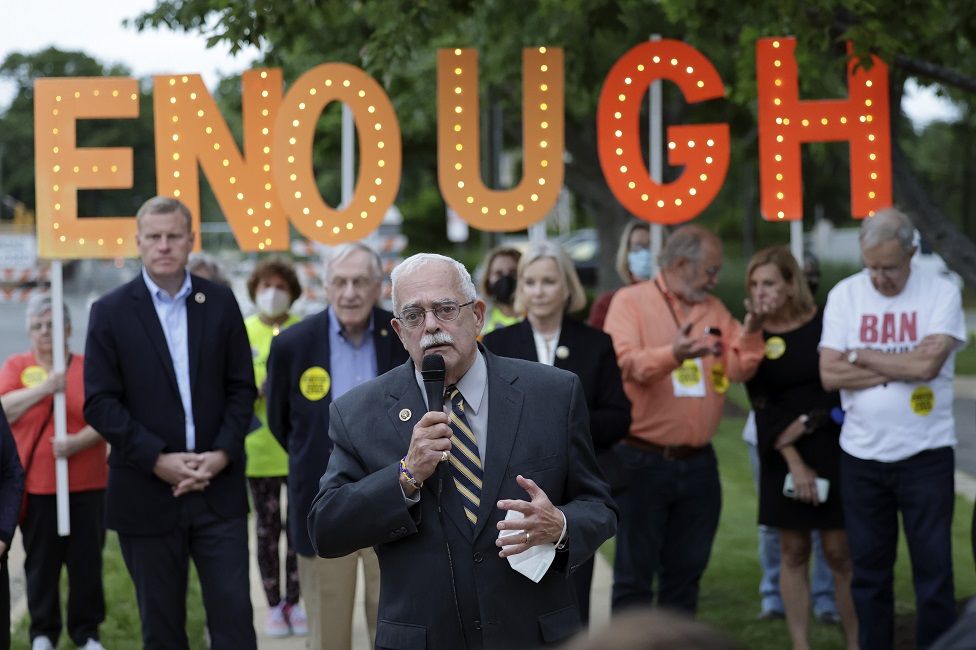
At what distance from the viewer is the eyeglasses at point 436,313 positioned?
12.2ft

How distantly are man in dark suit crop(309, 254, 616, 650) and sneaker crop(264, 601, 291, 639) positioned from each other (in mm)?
4139

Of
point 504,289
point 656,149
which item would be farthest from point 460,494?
point 656,149

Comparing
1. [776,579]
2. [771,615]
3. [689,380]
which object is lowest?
[771,615]

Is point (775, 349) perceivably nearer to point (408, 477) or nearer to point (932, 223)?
point (932, 223)

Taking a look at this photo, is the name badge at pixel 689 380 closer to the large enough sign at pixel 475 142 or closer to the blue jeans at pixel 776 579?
the large enough sign at pixel 475 142

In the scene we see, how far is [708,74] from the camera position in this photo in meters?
7.79

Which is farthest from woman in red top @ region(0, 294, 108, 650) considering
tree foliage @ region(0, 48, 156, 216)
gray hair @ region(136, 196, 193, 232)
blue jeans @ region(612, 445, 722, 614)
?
tree foliage @ region(0, 48, 156, 216)

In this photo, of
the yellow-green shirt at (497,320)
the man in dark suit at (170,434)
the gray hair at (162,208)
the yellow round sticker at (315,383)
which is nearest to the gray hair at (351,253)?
the yellow round sticker at (315,383)

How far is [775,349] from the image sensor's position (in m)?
6.84

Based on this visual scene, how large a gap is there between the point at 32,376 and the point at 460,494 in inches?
171

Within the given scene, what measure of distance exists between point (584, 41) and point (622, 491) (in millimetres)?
4249

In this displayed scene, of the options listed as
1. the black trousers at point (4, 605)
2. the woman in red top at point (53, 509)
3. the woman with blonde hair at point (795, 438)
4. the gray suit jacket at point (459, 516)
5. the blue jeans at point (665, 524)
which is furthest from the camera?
the woman in red top at point (53, 509)

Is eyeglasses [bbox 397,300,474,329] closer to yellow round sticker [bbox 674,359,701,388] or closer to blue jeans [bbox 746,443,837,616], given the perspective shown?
yellow round sticker [bbox 674,359,701,388]

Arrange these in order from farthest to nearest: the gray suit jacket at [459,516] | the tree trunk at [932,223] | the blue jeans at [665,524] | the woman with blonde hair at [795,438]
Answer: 1. the tree trunk at [932,223]
2. the woman with blonde hair at [795,438]
3. the blue jeans at [665,524]
4. the gray suit jacket at [459,516]
